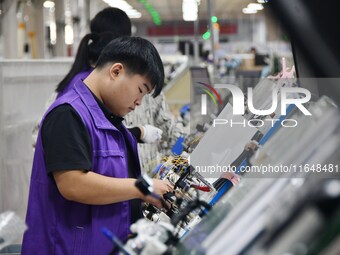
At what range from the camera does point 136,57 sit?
6.41ft

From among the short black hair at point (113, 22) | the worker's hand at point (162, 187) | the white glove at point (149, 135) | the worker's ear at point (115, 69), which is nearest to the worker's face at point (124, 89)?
the worker's ear at point (115, 69)

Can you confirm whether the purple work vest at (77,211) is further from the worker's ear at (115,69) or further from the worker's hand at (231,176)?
the worker's hand at (231,176)

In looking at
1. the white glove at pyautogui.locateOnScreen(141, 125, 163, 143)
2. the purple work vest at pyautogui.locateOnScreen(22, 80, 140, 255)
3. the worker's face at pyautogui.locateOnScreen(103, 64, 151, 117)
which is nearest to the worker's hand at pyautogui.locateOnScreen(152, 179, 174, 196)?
the purple work vest at pyautogui.locateOnScreen(22, 80, 140, 255)

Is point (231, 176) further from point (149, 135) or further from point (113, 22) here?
point (113, 22)

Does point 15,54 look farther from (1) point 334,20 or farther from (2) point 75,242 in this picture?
(1) point 334,20

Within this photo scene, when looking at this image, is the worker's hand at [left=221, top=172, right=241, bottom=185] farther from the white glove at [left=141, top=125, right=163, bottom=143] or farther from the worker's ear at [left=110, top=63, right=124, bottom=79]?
the white glove at [left=141, top=125, right=163, bottom=143]

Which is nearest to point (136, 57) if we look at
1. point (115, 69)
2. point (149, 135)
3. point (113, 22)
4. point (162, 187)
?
point (115, 69)

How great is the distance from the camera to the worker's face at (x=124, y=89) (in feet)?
6.44

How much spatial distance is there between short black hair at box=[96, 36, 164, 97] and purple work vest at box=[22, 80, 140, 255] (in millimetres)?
159

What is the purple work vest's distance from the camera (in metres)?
1.93

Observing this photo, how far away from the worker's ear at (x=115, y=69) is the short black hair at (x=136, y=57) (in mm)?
13

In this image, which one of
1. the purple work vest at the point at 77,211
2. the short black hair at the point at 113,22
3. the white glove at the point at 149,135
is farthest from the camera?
the short black hair at the point at 113,22

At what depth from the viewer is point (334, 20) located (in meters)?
1.46

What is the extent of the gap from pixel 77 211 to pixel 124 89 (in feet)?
1.35
